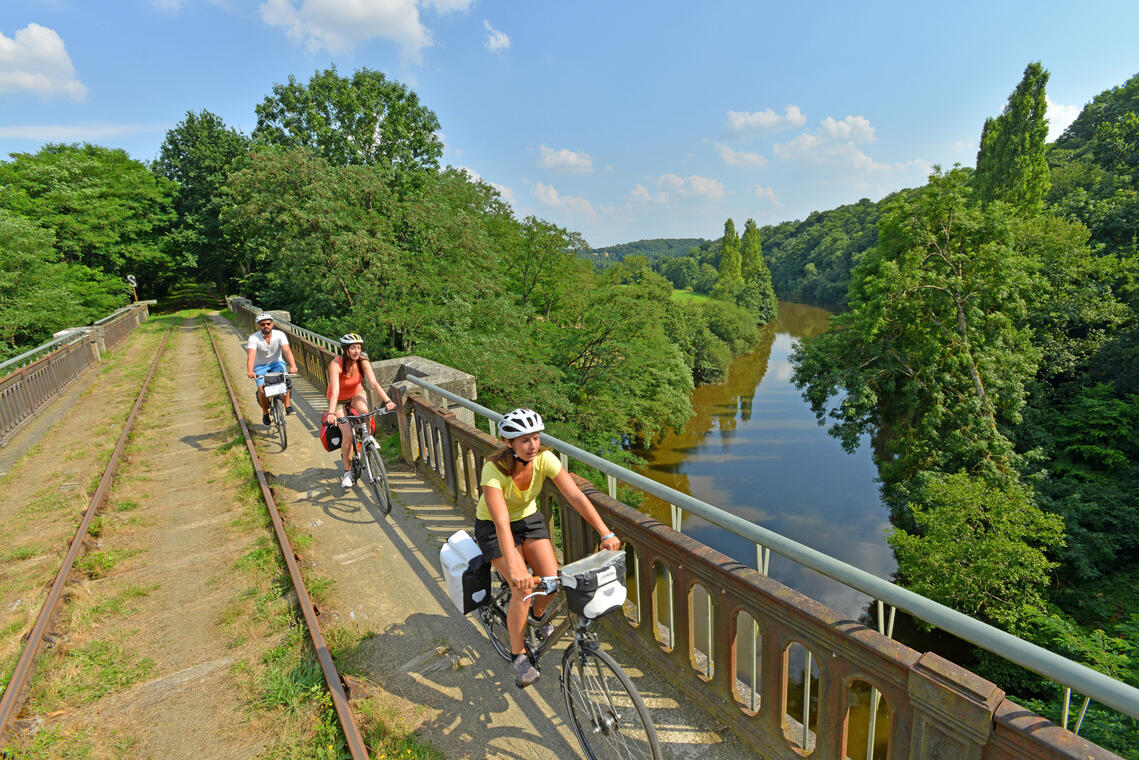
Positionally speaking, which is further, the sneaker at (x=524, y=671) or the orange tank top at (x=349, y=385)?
the orange tank top at (x=349, y=385)

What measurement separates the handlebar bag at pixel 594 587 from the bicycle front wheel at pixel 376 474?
13.1 ft

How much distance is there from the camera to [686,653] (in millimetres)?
3445

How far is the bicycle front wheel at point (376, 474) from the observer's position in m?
6.25

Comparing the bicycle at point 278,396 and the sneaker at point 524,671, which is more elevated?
the bicycle at point 278,396

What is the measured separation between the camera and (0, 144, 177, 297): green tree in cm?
3195

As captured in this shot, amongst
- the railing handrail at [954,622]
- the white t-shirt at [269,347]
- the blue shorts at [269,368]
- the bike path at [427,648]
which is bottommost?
the bike path at [427,648]

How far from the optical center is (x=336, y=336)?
64.5 feet

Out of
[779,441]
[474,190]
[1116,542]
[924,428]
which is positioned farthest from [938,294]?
[474,190]

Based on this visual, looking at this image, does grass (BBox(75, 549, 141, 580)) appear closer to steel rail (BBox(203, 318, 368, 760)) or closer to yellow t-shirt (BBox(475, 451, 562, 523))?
steel rail (BBox(203, 318, 368, 760))

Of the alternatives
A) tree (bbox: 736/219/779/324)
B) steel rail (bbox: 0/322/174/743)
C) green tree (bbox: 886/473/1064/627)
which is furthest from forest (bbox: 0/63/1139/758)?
tree (bbox: 736/219/779/324)

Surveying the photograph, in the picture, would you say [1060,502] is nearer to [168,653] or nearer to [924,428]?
[924,428]

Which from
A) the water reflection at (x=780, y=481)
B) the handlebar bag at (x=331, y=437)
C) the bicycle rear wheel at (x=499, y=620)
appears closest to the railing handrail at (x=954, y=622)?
the bicycle rear wheel at (x=499, y=620)

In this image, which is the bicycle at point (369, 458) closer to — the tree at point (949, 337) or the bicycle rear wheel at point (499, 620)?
the bicycle rear wheel at point (499, 620)

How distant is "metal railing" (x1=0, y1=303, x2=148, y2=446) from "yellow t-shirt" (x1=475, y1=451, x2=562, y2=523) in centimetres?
1235
